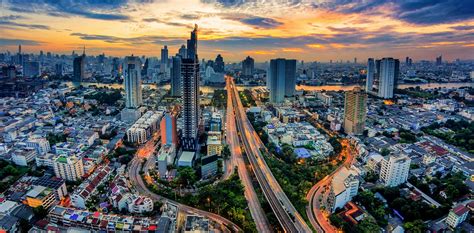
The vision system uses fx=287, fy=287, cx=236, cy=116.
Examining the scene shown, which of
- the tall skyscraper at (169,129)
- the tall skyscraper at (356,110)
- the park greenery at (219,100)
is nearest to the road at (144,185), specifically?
the tall skyscraper at (169,129)

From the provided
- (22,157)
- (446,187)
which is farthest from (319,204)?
(22,157)

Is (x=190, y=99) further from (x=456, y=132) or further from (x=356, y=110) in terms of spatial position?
(x=456, y=132)

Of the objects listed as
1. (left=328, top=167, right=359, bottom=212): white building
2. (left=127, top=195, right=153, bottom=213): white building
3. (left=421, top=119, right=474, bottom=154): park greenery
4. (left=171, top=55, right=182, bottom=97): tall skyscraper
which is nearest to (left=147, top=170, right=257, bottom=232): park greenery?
(left=127, top=195, right=153, bottom=213): white building

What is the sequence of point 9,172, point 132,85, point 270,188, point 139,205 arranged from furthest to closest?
1. point 132,85
2. point 9,172
3. point 270,188
4. point 139,205

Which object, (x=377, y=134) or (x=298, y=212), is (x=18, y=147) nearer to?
(x=298, y=212)

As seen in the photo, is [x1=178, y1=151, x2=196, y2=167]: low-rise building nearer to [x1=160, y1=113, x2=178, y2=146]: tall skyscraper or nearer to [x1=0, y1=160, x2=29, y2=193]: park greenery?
[x1=160, y1=113, x2=178, y2=146]: tall skyscraper

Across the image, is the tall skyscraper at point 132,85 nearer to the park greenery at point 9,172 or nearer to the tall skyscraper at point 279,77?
the park greenery at point 9,172
